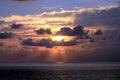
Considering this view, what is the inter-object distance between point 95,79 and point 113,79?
6036mm

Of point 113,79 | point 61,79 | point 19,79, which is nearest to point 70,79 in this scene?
point 61,79

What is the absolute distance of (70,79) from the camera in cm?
12131

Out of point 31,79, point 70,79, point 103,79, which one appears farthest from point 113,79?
point 31,79

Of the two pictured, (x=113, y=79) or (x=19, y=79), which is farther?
(x=19, y=79)

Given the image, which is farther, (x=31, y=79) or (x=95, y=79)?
(x=31, y=79)

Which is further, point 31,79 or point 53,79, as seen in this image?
point 31,79

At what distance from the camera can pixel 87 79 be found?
12594 cm

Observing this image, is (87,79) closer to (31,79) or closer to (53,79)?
(53,79)

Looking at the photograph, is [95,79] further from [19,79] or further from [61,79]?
[19,79]

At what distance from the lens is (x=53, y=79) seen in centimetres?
12250

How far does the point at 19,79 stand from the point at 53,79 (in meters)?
16.4

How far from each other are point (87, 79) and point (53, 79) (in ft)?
35.9

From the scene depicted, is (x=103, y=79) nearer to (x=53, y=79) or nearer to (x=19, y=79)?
(x=53, y=79)

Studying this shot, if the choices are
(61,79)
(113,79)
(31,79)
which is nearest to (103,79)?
(113,79)
